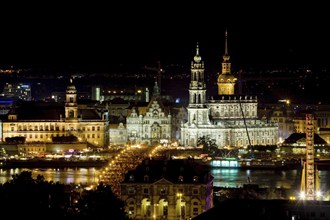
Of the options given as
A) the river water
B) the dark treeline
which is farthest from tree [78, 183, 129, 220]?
the river water

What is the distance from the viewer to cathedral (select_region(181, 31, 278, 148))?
57.0 m

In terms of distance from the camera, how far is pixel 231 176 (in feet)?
152

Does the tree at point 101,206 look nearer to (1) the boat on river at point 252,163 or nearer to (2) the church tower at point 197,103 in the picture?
(1) the boat on river at point 252,163

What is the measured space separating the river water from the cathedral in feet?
23.6

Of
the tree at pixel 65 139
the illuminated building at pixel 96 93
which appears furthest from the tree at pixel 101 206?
the illuminated building at pixel 96 93

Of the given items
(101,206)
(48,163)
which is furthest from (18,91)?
(101,206)

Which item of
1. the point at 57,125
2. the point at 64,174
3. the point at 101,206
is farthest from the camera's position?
the point at 57,125

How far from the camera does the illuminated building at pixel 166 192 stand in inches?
1272

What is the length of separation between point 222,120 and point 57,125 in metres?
8.00

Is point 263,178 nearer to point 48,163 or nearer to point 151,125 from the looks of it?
point 48,163

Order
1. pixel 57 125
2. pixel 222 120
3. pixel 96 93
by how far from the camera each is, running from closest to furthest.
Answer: pixel 57 125 → pixel 222 120 → pixel 96 93

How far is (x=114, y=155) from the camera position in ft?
168

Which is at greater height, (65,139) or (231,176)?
(65,139)

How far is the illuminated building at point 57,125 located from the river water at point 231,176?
8.97m
